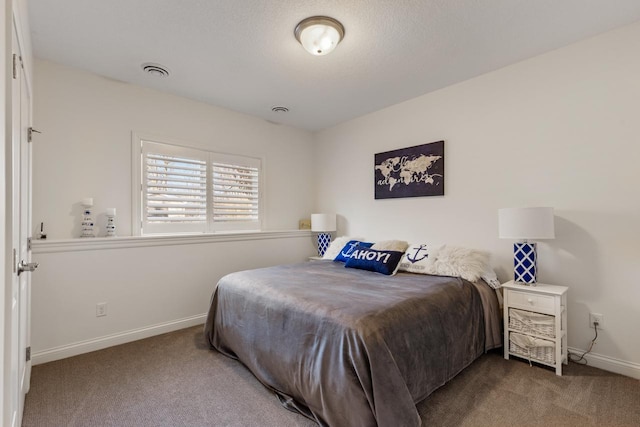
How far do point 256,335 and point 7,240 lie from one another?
1451 millimetres

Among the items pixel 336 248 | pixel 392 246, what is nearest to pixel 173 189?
pixel 336 248

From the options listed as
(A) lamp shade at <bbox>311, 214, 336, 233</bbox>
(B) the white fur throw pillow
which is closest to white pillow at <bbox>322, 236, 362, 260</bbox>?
(A) lamp shade at <bbox>311, 214, 336, 233</bbox>

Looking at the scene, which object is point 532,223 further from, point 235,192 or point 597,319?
point 235,192

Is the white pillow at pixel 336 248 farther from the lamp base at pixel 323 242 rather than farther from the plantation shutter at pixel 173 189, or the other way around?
the plantation shutter at pixel 173 189

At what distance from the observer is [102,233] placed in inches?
111

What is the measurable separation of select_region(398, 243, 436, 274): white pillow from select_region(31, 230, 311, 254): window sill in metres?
1.76

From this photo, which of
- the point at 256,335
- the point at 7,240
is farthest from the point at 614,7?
the point at 7,240

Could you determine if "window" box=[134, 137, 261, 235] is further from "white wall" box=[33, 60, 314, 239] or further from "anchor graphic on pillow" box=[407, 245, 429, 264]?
"anchor graphic on pillow" box=[407, 245, 429, 264]

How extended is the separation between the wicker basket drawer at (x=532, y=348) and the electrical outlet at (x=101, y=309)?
3.52 metres

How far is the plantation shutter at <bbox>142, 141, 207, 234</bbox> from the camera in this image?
3127 mm

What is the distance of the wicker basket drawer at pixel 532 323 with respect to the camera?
7.25ft

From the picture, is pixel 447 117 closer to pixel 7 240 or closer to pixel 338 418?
pixel 338 418

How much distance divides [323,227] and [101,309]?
2.58 meters

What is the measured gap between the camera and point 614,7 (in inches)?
78.3
